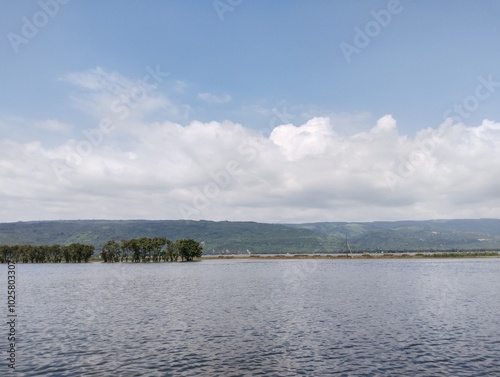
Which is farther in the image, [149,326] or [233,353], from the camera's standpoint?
[149,326]

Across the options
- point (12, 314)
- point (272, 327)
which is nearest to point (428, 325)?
point (272, 327)

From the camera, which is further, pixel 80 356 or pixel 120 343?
pixel 120 343

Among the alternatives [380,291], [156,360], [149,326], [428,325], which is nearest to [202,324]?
[149,326]

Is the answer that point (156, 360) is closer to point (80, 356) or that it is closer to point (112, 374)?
point (112, 374)

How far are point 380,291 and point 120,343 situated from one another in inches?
3050

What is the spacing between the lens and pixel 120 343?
180 ft

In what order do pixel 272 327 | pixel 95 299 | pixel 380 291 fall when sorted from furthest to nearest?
pixel 380 291
pixel 95 299
pixel 272 327

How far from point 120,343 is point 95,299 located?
2088 inches

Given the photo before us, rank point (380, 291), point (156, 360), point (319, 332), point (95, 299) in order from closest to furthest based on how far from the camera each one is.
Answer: point (156, 360) → point (319, 332) → point (95, 299) → point (380, 291)

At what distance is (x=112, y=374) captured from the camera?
4150 cm

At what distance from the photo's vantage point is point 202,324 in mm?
67688

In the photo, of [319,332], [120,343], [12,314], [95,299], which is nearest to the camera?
[120,343]

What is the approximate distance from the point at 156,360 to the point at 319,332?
2429 cm

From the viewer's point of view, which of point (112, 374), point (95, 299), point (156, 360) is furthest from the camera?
point (95, 299)
